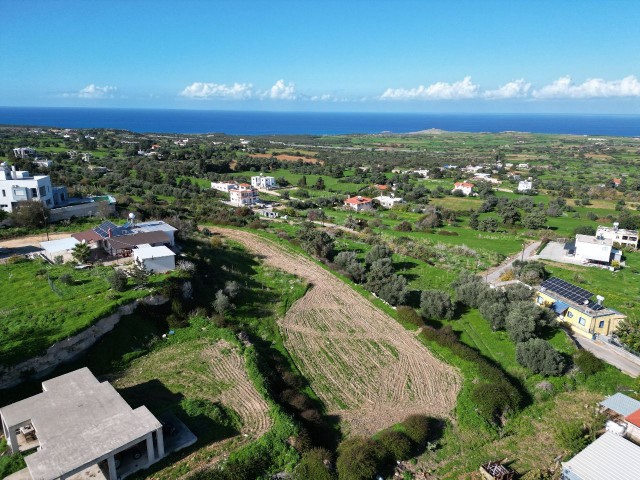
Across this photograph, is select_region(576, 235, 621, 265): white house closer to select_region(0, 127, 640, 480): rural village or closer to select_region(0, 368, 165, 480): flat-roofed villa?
select_region(0, 127, 640, 480): rural village

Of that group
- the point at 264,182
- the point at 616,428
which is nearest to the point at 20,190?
the point at 616,428

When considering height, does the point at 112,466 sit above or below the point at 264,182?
below

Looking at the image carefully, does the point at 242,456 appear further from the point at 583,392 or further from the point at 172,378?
the point at 583,392

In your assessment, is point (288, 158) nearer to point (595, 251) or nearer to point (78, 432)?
point (595, 251)

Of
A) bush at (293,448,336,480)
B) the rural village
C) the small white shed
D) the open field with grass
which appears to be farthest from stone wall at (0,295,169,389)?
bush at (293,448,336,480)

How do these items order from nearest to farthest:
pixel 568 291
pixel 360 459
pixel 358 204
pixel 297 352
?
pixel 360 459 → pixel 297 352 → pixel 568 291 → pixel 358 204

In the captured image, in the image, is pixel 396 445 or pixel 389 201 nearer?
pixel 396 445

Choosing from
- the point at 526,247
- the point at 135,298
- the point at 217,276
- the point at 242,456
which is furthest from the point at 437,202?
the point at 242,456
